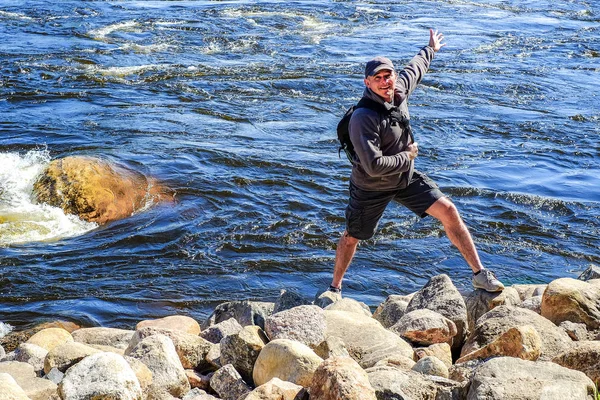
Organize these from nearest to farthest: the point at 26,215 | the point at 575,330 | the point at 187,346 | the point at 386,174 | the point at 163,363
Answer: the point at 163,363, the point at 187,346, the point at 575,330, the point at 386,174, the point at 26,215

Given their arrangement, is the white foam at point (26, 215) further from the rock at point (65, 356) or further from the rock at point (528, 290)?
the rock at point (528, 290)

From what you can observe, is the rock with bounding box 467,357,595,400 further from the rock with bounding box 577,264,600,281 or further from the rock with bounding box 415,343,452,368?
the rock with bounding box 577,264,600,281

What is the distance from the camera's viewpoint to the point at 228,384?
4719 mm

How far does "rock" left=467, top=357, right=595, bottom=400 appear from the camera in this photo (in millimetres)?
3980

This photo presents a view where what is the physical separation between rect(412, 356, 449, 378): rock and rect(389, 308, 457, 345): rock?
0.80m

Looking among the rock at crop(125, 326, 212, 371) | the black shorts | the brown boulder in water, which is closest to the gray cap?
the black shorts

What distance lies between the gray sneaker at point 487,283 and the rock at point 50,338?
3.03 meters

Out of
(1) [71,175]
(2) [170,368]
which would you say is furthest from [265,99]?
(2) [170,368]

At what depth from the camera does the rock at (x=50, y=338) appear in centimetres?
589

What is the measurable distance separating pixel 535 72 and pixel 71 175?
9532 mm

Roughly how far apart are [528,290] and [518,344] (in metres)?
2.38

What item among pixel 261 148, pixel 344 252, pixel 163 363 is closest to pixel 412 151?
pixel 344 252

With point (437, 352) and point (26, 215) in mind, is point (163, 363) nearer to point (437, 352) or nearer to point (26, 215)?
point (437, 352)

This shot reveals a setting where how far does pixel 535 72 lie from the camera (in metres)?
15.8
